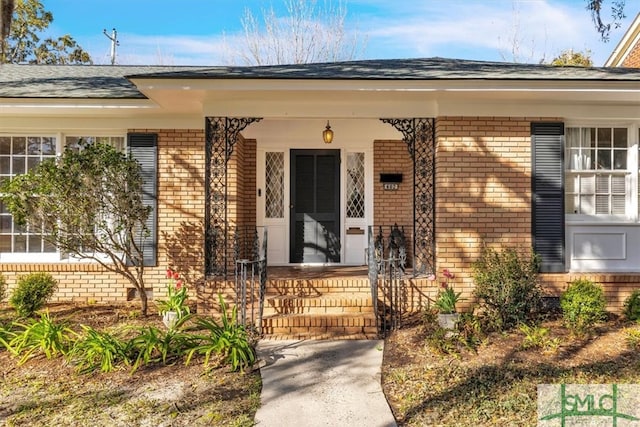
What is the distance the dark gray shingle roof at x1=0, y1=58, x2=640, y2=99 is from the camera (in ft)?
19.7

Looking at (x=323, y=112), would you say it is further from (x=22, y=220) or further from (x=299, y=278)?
(x=22, y=220)

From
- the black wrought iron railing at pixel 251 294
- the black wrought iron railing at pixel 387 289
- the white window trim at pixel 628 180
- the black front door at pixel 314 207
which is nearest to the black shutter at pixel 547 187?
the white window trim at pixel 628 180

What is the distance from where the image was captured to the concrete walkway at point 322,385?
364 cm

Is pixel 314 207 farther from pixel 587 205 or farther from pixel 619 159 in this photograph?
pixel 619 159

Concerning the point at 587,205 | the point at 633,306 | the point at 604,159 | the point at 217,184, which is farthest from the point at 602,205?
the point at 217,184

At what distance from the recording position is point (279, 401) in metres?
3.92

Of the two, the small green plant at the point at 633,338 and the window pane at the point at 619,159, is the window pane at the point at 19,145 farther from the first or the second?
the window pane at the point at 619,159

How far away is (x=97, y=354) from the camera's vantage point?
15.3ft

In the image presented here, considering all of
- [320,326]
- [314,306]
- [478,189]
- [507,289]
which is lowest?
[320,326]

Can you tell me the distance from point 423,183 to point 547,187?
70.0 inches

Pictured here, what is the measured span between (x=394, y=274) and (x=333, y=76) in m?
2.88

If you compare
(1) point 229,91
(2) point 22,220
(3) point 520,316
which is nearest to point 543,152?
(3) point 520,316

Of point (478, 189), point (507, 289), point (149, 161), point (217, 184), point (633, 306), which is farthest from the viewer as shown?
point (149, 161)

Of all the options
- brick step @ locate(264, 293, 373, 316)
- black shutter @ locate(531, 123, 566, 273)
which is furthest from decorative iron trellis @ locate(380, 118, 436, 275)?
black shutter @ locate(531, 123, 566, 273)
